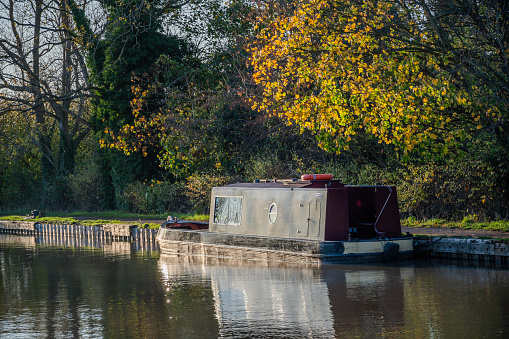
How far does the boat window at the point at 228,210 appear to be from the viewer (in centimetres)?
1523

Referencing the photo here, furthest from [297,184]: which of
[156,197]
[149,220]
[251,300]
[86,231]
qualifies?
[156,197]

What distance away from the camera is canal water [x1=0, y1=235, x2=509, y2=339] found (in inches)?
311

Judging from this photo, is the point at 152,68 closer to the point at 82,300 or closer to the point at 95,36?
the point at 95,36

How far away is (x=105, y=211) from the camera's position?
27422 mm

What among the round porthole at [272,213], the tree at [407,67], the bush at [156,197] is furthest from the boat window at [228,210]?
the bush at [156,197]

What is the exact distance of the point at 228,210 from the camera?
15.5 m

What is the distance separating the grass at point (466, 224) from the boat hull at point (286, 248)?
2.57 metres

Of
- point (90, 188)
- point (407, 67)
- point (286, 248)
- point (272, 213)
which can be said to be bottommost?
point (286, 248)

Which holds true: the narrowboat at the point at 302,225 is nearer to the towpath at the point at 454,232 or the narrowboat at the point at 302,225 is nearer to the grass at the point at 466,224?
the towpath at the point at 454,232

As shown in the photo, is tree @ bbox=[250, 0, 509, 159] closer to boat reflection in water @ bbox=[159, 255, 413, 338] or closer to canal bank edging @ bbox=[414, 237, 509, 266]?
canal bank edging @ bbox=[414, 237, 509, 266]

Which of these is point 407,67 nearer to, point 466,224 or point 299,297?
point 466,224

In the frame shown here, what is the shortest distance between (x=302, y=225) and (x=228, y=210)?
96.4 inches

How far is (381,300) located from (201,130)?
48.3ft

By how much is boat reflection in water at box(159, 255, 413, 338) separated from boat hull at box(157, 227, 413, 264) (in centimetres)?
25
